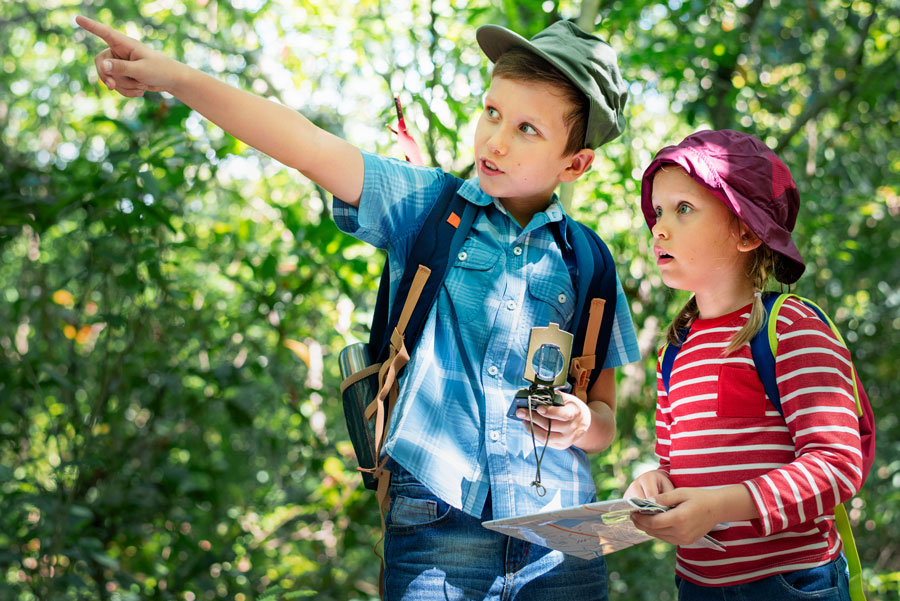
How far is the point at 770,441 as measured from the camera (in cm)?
133

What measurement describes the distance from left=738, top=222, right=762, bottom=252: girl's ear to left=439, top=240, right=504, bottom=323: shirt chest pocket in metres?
0.45

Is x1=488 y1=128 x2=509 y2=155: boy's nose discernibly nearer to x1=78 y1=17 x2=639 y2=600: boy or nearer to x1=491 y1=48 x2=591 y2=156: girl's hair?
x1=78 y1=17 x2=639 y2=600: boy

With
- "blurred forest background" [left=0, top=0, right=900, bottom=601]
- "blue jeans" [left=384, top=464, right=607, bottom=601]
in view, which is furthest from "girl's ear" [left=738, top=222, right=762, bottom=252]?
"blurred forest background" [left=0, top=0, right=900, bottom=601]

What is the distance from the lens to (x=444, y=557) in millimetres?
1411

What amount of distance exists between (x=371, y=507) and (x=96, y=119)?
183 cm

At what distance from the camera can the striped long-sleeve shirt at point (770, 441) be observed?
3.91 ft

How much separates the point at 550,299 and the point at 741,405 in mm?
413

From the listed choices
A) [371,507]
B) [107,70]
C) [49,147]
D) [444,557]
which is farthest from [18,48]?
[444,557]

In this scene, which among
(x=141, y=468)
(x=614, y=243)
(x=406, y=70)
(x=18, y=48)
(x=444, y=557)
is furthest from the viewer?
(x=18, y=48)

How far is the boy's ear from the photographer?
1654 mm

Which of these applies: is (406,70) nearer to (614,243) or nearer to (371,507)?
(614,243)

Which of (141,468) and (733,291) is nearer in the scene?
(733,291)

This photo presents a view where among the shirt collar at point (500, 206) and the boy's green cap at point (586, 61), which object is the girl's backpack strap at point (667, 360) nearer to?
the shirt collar at point (500, 206)

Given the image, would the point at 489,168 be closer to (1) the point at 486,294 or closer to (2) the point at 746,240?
(1) the point at 486,294
